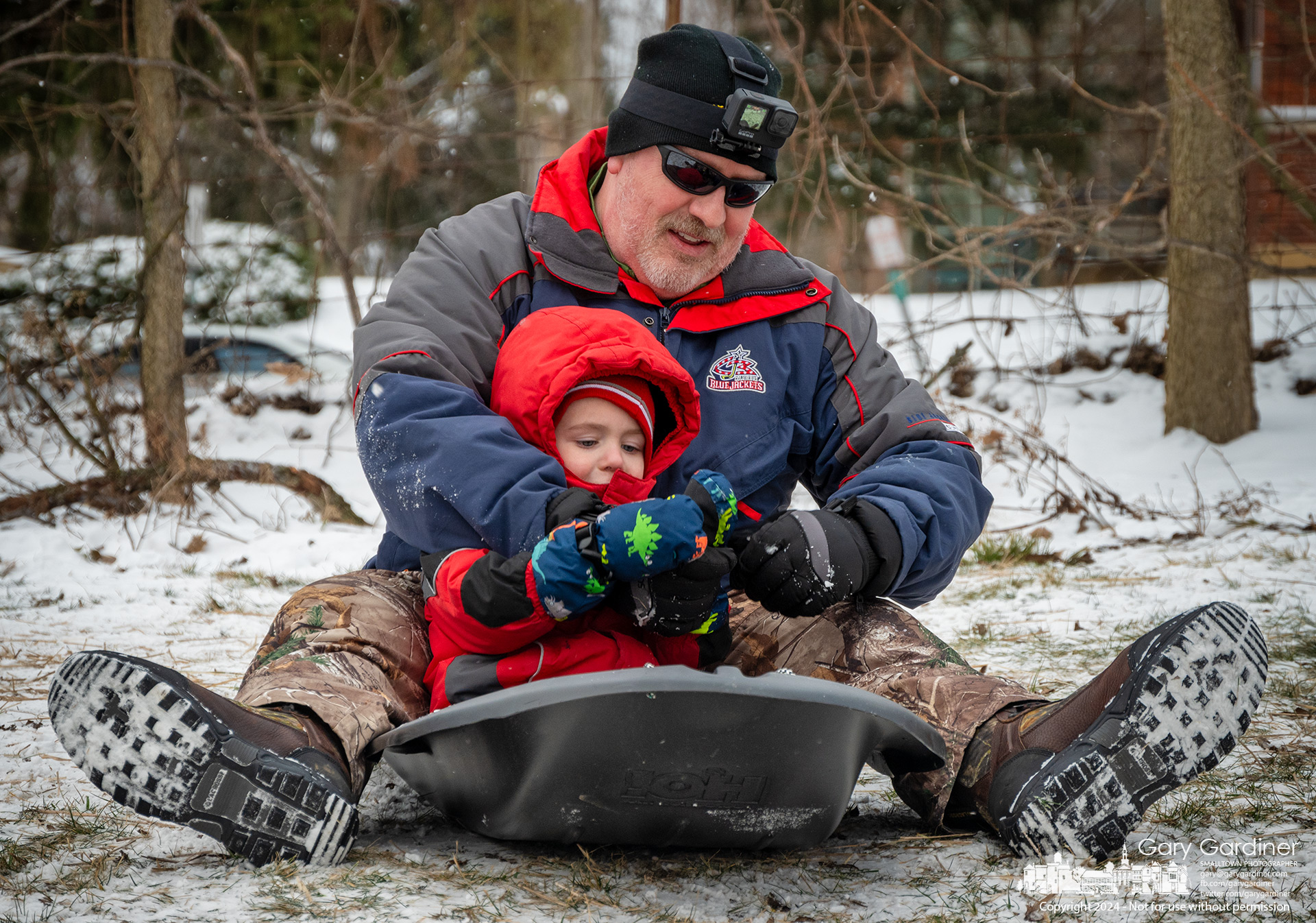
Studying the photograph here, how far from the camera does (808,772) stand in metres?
1.46

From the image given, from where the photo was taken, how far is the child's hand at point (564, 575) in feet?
5.15

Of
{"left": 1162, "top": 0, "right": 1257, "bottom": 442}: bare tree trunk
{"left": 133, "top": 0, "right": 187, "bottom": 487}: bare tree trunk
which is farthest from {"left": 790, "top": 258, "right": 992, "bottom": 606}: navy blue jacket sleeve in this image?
{"left": 133, "top": 0, "right": 187, "bottom": 487}: bare tree trunk

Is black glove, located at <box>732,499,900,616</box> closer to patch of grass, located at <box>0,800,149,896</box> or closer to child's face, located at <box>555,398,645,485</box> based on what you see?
child's face, located at <box>555,398,645,485</box>

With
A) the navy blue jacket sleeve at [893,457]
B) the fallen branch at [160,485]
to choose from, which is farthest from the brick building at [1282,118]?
the fallen branch at [160,485]

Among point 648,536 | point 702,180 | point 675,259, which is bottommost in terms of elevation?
point 648,536

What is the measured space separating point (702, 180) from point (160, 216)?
443 centimetres

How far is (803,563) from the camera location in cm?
179

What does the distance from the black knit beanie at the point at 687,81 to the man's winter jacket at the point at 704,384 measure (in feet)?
0.59

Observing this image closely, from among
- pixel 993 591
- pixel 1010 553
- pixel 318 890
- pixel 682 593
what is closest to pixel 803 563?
pixel 682 593

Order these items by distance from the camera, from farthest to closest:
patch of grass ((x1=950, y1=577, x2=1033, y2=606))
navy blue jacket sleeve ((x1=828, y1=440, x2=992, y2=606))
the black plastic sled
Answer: patch of grass ((x1=950, y1=577, x2=1033, y2=606)) < navy blue jacket sleeve ((x1=828, y1=440, x2=992, y2=606)) < the black plastic sled

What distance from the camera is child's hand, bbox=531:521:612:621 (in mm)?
1569

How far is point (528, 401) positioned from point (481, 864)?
80cm

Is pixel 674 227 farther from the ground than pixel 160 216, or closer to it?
closer to it

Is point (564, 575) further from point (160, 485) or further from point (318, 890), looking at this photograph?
point (160, 485)
